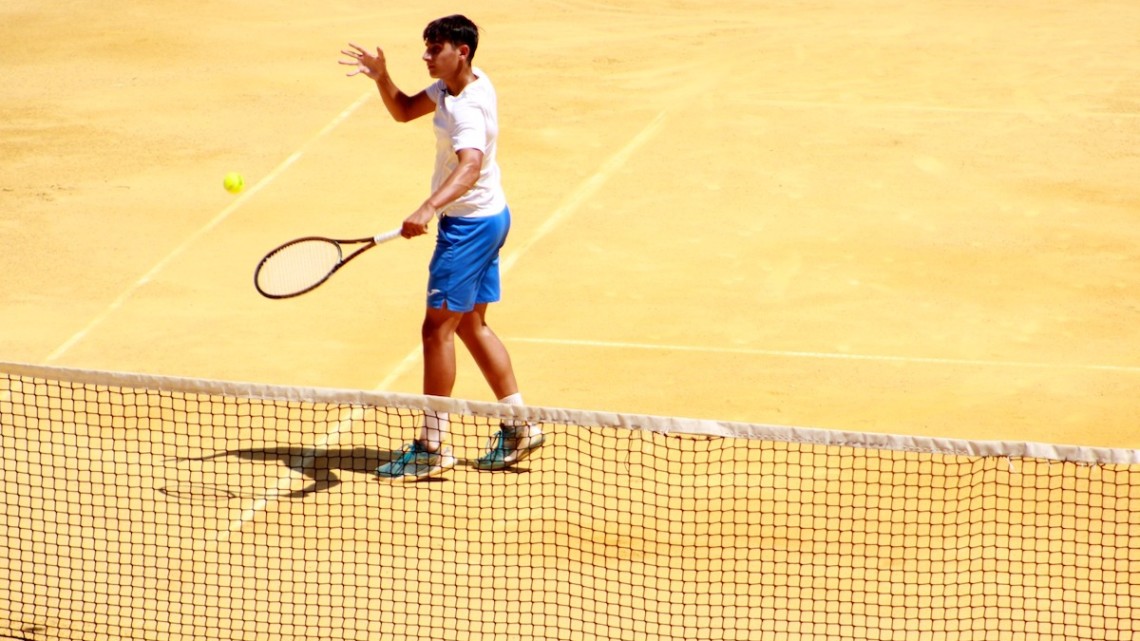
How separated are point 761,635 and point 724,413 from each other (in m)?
2.54

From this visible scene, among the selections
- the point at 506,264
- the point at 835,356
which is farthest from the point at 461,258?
the point at 506,264

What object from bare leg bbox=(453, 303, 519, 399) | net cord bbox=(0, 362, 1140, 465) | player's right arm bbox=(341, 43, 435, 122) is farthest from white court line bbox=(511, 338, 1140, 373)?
net cord bbox=(0, 362, 1140, 465)

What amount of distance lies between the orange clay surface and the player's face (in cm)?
230

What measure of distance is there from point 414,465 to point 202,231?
191 inches

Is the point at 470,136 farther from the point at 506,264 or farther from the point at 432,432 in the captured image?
the point at 506,264

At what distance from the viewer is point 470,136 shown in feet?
24.9

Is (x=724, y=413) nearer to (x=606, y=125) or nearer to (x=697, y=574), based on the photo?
(x=697, y=574)

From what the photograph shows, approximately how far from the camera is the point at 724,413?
893 cm

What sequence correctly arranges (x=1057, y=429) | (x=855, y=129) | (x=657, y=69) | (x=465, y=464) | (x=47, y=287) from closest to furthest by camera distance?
(x=465, y=464) < (x=1057, y=429) < (x=47, y=287) < (x=855, y=129) < (x=657, y=69)

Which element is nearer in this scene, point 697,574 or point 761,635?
point 761,635

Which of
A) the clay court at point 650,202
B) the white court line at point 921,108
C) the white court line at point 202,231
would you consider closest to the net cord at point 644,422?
the clay court at point 650,202

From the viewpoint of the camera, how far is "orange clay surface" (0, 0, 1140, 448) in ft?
31.6

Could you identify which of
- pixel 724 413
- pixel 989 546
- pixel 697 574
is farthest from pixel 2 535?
pixel 989 546

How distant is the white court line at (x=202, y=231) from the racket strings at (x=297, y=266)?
243 cm
